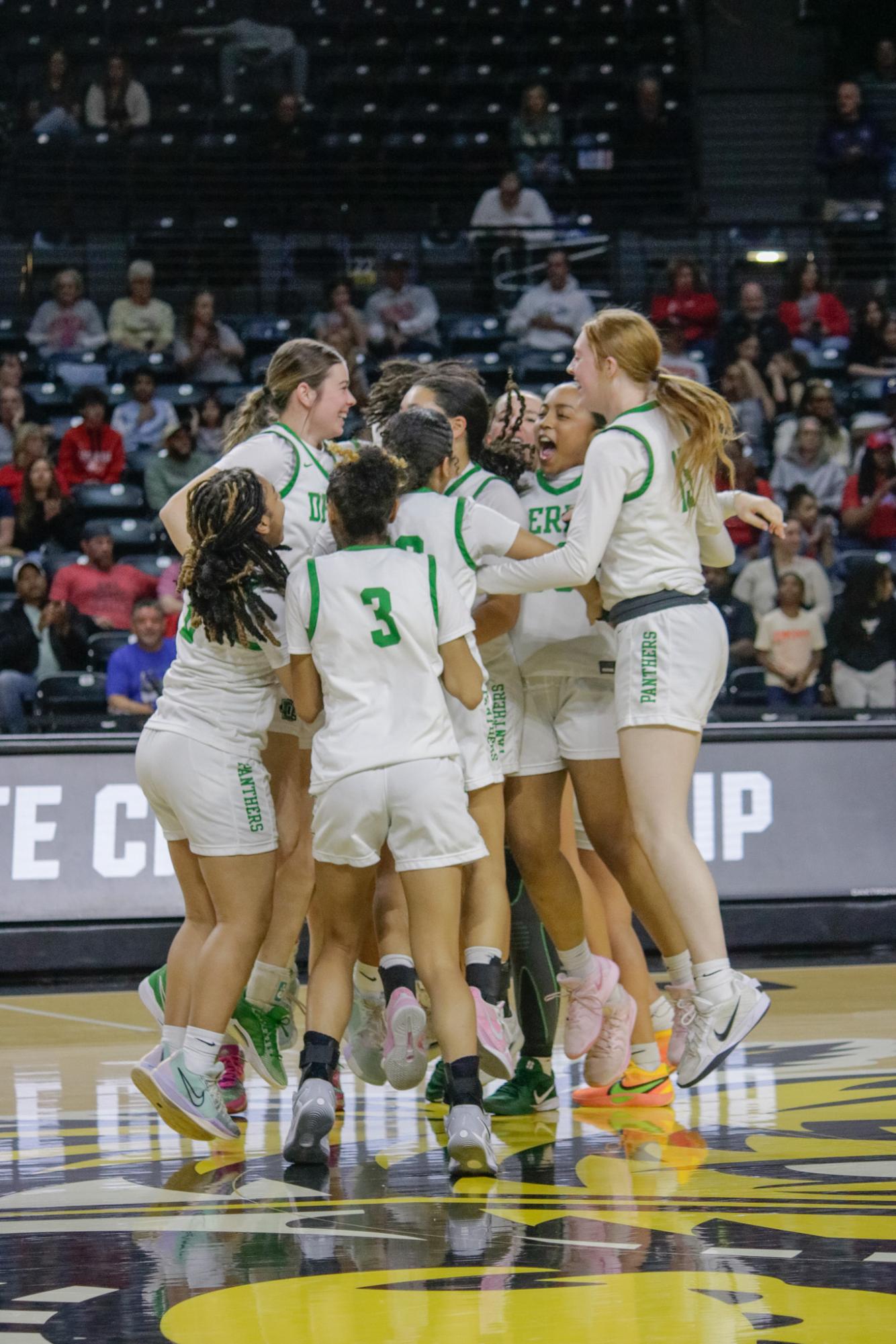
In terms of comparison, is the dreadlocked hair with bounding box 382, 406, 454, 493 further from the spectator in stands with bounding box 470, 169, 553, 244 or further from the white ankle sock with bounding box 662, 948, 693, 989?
the spectator in stands with bounding box 470, 169, 553, 244

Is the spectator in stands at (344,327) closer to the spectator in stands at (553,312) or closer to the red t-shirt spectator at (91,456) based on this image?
the spectator in stands at (553,312)

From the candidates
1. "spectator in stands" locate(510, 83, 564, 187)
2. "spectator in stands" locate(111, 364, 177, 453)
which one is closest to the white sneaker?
"spectator in stands" locate(111, 364, 177, 453)

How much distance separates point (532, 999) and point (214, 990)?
111cm

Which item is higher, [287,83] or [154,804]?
[287,83]

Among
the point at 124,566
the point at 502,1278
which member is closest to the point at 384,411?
the point at 502,1278

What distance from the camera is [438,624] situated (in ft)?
14.1

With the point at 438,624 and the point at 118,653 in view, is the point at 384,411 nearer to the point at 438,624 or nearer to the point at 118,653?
the point at 438,624

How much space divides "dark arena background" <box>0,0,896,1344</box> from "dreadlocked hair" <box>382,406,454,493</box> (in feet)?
2.21

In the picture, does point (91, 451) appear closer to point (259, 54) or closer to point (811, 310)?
point (259, 54)

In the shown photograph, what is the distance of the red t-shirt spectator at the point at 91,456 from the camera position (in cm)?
1221

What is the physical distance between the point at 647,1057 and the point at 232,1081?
1.19 m

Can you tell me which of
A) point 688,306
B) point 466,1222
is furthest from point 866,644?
point 466,1222

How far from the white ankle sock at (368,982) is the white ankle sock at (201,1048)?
624 mm

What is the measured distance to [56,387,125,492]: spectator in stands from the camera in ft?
40.0
